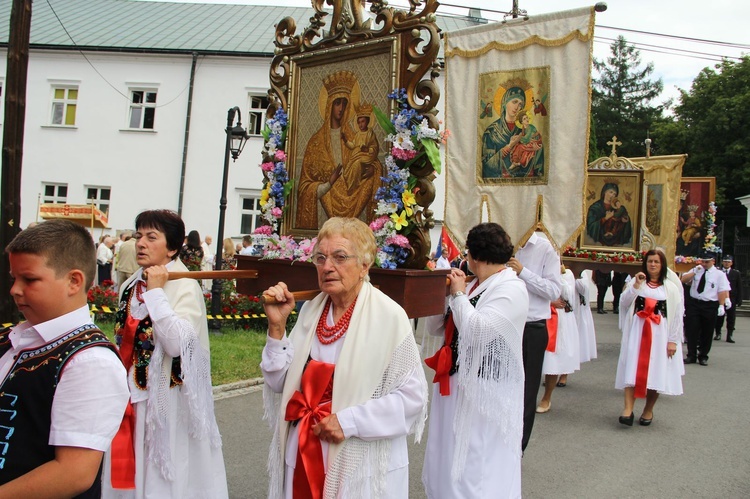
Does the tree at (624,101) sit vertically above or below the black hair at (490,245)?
above

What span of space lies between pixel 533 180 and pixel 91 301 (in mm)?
10001

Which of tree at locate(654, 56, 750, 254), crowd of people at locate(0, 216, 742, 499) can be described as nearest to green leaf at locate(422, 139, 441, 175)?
crowd of people at locate(0, 216, 742, 499)

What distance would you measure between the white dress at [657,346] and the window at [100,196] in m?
20.5

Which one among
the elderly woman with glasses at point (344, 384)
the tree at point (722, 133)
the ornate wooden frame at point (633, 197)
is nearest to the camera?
the elderly woman with glasses at point (344, 384)

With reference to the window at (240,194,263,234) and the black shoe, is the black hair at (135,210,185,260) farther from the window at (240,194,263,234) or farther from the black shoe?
the window at (240,194,263,234)

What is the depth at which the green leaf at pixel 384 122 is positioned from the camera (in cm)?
393

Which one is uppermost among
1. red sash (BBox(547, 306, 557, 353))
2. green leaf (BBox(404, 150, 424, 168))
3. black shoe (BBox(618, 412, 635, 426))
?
green leaf (BBox(404, 150, 424, 168))

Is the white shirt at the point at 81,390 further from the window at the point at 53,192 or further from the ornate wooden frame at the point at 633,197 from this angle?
the window at the point at 53,192

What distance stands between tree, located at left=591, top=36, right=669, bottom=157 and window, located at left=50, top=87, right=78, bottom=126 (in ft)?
124

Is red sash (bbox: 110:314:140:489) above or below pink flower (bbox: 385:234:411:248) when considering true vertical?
below

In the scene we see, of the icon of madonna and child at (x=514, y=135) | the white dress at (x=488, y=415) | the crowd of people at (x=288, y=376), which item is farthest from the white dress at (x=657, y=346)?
Result: the white dress at (x=488, y=415)

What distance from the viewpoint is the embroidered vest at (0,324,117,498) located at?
6.30 ft

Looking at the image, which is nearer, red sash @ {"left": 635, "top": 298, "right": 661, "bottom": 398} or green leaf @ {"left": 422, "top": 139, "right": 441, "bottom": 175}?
green leaf @ {"left": 422, "top": 139, "right": 441, "bottom": 175}

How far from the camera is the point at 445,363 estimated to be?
14.3ft
